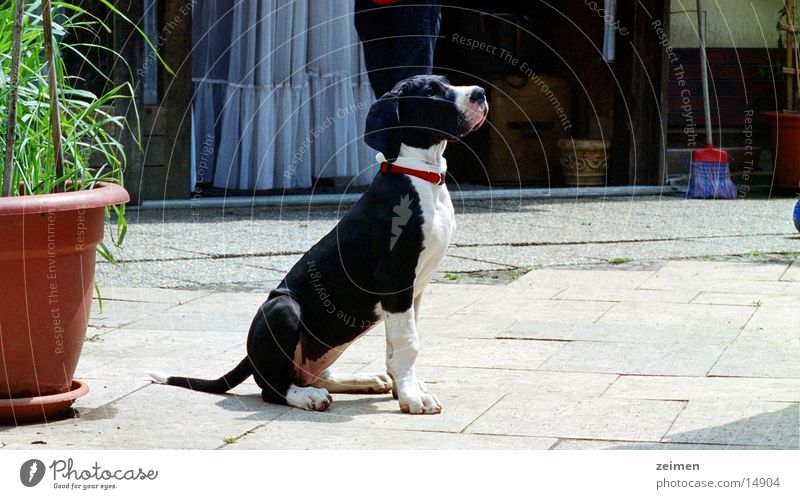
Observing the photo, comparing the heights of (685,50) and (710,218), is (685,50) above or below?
above

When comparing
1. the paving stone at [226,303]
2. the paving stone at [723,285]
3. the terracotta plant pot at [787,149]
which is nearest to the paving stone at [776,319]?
the paving stone at [723,285]

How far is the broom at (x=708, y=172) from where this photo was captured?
9.63 meters

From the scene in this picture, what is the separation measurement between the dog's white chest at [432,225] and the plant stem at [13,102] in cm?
126

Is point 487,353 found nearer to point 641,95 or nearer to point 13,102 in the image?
point 13,102

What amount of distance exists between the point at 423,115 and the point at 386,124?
0.42 ft

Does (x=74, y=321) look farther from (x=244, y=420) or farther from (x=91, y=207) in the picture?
(x=244, y=420)

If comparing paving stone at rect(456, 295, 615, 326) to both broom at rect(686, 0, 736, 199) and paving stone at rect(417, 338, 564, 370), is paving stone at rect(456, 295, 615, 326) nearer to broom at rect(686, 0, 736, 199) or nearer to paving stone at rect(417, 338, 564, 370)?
paving stone at rect(417, 338, 564, 370)

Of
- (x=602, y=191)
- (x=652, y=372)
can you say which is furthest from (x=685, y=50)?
(x=652, y=372)

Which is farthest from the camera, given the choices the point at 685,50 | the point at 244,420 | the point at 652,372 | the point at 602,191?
the point at 685,50

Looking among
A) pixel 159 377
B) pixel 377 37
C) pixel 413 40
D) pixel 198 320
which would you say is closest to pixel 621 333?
pixel 198 320

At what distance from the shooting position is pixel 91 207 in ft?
11.7

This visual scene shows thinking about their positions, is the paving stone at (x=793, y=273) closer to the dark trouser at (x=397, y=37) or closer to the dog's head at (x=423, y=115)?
the dark trouser at (x=397, y=37)

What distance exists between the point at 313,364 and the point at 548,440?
0.89 m
